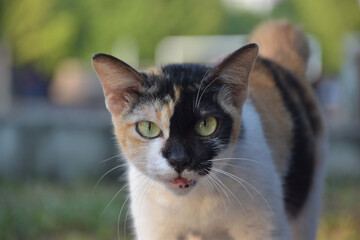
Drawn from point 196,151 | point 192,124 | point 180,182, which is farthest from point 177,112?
point 180,182

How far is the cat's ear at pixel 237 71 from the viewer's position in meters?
2.29

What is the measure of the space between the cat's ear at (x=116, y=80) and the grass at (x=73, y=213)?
69.1 inches

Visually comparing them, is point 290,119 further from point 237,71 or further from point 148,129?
point 148,129

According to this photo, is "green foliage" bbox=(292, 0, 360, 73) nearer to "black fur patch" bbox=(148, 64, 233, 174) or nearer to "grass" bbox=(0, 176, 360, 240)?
"grass" bbox=(0, 176, 360, 240)

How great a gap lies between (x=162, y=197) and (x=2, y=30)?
15.0m

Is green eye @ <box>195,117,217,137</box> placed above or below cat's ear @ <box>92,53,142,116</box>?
below

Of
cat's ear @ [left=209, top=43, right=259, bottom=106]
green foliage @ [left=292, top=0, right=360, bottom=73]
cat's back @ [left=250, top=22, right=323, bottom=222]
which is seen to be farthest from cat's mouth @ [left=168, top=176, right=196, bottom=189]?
green foliage @ [left=292, top=0, right=360, bottom=73]

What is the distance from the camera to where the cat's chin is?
7.23 ft

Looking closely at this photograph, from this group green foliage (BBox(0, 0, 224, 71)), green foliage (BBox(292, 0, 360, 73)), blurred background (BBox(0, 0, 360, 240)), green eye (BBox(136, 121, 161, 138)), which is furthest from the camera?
green foliage (BBox(292, 0, 360, 73))

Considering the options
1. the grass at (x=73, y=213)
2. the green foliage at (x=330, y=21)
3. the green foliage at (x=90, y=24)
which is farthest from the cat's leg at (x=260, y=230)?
the green foliage at (x=330, y=21)

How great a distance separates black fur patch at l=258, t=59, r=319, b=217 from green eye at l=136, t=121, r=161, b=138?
87cm

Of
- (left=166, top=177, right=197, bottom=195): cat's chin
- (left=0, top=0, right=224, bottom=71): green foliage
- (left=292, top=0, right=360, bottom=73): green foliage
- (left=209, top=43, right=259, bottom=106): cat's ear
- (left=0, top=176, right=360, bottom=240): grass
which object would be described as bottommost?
(left=0, top=176, right=360, bottom=240): grass

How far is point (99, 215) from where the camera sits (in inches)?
172

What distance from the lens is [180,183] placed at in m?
2.21
